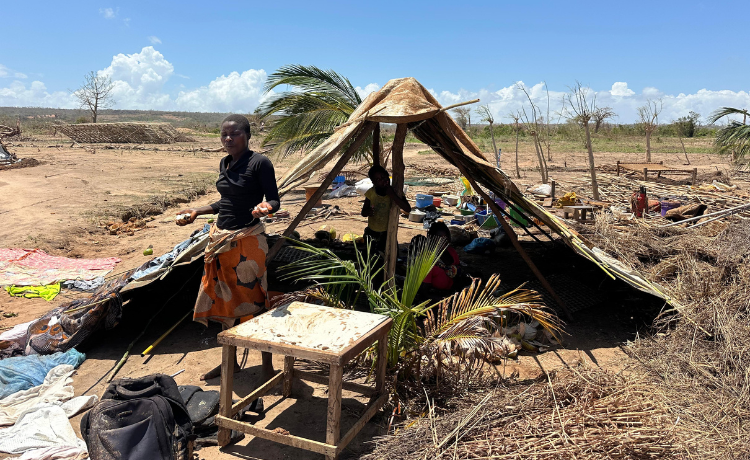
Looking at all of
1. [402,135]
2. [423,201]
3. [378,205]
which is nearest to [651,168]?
[423,201]

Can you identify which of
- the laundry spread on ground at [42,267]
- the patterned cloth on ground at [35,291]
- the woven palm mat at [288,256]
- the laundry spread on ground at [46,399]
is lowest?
the laundry spread on ground at [46,399]

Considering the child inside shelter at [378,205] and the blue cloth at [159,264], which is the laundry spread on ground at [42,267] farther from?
the child inside shelter at [378,205]

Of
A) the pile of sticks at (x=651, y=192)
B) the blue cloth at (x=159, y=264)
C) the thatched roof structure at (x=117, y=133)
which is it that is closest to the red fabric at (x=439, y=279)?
the blue cloth at (x=159, y=264)

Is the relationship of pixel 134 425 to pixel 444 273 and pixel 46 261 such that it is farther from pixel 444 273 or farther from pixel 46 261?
pixel 46 261

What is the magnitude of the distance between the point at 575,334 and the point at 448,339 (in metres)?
2.08

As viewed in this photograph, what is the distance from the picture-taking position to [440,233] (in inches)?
221

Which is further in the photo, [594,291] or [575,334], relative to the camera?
[594,291]

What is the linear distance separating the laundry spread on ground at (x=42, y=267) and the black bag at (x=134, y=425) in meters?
4.35

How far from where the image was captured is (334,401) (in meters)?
2.59

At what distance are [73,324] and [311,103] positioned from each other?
20.8 ft

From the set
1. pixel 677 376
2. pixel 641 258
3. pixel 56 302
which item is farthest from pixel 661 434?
pixel 56 302

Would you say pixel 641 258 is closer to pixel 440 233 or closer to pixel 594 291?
pixel 594 291

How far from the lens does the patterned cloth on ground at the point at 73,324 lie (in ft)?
13.9

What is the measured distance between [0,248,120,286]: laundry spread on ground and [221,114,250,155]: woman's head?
4.01m
